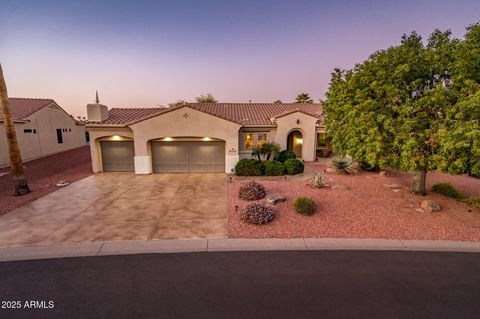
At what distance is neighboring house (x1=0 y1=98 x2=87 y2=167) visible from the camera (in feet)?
65.1

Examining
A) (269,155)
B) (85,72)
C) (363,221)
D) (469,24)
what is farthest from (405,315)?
(85,72)

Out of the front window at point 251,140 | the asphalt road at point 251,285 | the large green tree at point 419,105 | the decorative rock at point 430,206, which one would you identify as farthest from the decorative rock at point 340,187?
the front window at point 251,140

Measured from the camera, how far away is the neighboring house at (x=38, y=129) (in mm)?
19844

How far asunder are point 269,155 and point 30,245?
49.2 ft

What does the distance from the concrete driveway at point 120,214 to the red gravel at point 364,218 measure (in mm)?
1335

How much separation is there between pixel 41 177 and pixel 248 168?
15.3 m

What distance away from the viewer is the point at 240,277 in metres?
4.98

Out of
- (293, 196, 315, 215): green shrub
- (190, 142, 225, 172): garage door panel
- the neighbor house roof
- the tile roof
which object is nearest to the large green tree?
(293, 196, 315, 215): green shrub

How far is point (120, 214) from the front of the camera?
8.88 meters

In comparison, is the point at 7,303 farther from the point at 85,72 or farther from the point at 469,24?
the point at 85,72

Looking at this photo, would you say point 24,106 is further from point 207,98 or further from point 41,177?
point 207,98

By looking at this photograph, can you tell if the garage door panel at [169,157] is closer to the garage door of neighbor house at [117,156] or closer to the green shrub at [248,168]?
the garage door of neighbor house at [117,156]

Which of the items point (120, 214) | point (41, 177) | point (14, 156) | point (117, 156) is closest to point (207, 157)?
point (117, 156)

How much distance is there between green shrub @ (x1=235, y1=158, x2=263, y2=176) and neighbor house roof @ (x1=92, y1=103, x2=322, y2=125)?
3442mm
